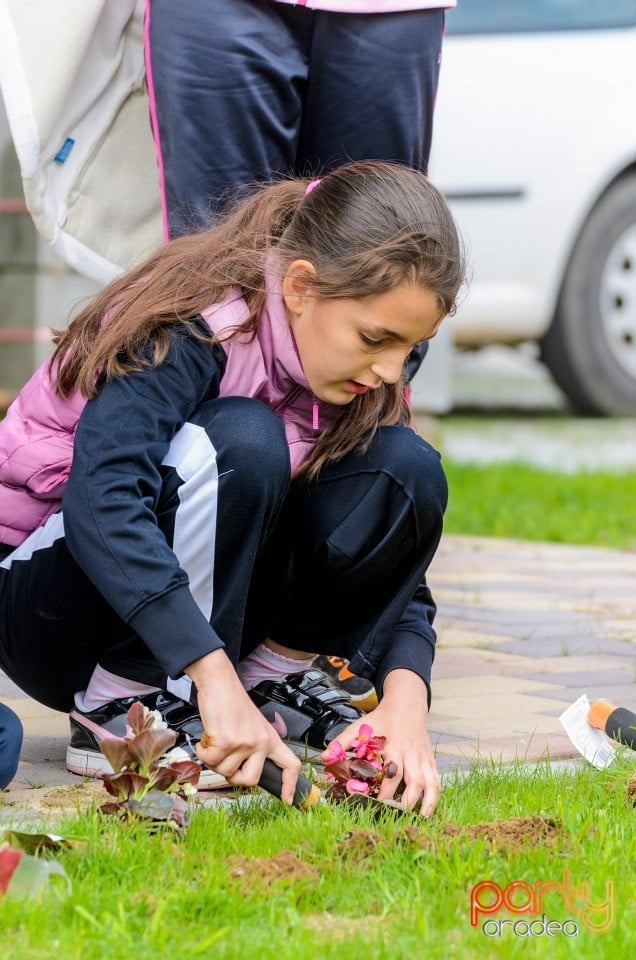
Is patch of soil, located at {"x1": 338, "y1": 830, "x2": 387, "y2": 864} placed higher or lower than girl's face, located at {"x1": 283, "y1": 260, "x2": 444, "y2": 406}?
lower

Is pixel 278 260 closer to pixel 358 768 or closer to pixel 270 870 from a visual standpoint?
pixel 358 768

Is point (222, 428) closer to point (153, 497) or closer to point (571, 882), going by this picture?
point (153, 497)

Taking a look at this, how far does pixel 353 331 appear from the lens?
84.2 inches

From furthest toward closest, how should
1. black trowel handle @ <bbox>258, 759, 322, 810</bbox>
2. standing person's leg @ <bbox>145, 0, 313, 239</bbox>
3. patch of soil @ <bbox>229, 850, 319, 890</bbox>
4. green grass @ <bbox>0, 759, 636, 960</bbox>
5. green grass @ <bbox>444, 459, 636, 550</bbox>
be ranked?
1. green grass @ <bbox>444, 459, 636, 550</bbox>
2. standing person's leg @ <bbox>145, 0, 313, 239</bbox>
3. black trowel handle @ <bbox>258, 759, 322, 810</bbox>
4. patch of soil @ <bbox>229, 850, 319, 890</bbox>
5. green grass @ <bbox>0, 759, 636, 960</bbox>

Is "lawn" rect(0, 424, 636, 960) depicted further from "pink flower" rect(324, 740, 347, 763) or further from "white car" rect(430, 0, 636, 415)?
"white car" rect(430, 0, 636, 415)

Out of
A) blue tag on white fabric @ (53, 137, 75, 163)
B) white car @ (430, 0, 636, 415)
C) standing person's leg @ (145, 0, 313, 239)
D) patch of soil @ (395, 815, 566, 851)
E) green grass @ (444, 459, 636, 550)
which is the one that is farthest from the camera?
white car @ (430, 0, 636, 415)

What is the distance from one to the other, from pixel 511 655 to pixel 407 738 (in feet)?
3.69

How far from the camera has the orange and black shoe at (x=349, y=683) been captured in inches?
107

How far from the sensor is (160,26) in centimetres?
252

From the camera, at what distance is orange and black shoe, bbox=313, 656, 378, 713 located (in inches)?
107

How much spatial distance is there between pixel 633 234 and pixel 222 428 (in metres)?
4.95

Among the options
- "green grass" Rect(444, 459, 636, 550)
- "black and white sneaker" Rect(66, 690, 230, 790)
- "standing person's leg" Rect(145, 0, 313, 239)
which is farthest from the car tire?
"black and white sneaker" Rect(66, 690, 230, 790)

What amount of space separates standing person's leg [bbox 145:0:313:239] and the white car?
3.91 metres

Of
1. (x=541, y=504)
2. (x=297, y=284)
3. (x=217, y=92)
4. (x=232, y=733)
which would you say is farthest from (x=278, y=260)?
(x=541, y=504)
